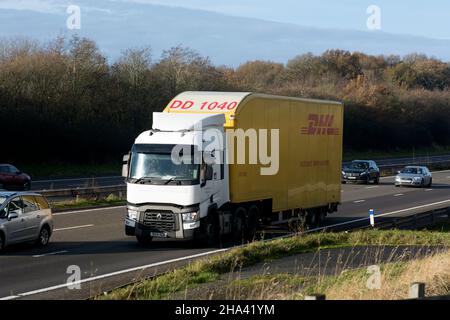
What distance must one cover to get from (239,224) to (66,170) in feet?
117

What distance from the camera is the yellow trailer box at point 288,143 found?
23422 millimetres

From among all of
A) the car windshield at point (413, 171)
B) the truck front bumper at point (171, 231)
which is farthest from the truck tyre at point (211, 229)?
the car windshield at point (413, 171)

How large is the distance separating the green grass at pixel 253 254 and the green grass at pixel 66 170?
3328 centimetres

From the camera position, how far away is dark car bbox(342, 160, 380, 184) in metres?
52.6

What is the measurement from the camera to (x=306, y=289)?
43.2ft

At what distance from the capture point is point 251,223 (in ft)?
80.2

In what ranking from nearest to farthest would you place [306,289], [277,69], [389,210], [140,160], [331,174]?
[306,289], [140,160], [331,174], [389,210], [277,69]

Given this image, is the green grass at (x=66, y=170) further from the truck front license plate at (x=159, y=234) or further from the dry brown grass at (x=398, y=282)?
the dry brown grass at (x=398, y=282)

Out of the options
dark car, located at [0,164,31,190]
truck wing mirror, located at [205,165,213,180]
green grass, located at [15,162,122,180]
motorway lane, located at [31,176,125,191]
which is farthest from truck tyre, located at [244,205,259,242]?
green grass, located at [15,162,122,180]

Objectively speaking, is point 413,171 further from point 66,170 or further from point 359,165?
point 66,170

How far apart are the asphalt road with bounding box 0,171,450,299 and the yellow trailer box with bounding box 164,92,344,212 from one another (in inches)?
84.5

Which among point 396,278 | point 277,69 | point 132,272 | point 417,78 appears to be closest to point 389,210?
point 132,272

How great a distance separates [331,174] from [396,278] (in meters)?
16.6
